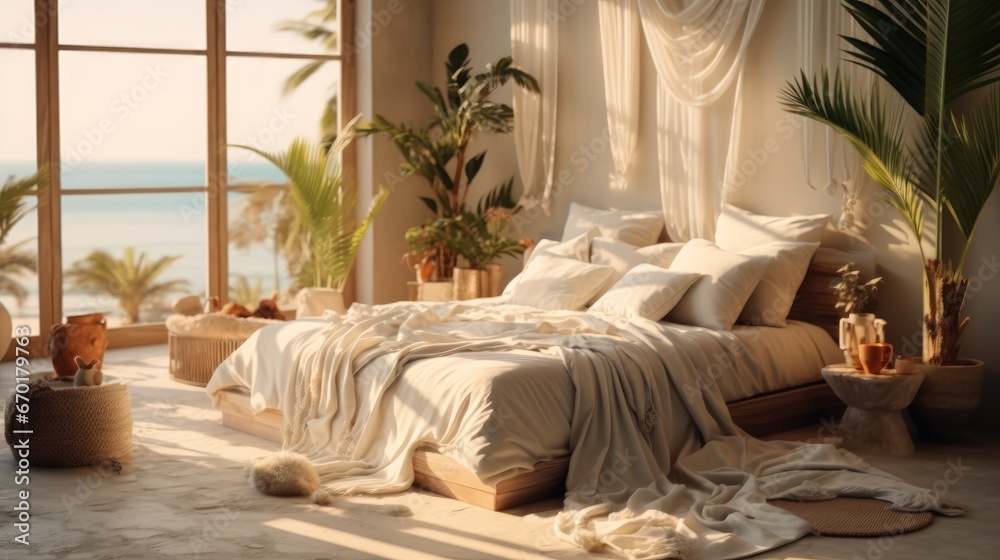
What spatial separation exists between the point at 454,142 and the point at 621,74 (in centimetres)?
130

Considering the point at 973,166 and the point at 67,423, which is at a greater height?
the point at 973,166

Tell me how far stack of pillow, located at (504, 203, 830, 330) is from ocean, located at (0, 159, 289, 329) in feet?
8.74

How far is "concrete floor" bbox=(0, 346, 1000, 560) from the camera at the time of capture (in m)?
3.67

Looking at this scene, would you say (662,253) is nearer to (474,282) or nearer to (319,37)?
(474,282)

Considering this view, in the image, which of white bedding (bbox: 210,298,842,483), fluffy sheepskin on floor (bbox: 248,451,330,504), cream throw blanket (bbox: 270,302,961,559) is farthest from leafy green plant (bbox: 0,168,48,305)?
fluffy sheepskin on floor (bbox: 248,451,330,504)

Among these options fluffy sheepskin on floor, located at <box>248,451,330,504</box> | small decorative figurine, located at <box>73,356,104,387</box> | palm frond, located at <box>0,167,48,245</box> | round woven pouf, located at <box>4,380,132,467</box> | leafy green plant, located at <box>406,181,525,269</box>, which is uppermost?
palm frond, located at <box>0,167,48,245</box>

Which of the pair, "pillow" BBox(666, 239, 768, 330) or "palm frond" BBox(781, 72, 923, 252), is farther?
"pillow" BBox(666, 239, 768, 330)

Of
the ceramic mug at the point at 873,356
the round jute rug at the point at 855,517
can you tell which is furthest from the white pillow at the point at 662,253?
the round jute rug at the point at 855,517

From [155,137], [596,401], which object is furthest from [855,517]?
[155,137]

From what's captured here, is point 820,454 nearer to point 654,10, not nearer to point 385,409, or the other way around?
point 385,409

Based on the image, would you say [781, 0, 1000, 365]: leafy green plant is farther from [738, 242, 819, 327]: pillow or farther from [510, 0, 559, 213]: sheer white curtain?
[510, 0, 559, 213]: sheer white curtain

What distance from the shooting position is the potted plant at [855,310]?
5.16 m

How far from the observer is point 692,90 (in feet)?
20.9

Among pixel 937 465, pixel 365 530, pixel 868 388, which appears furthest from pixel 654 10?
pixel 365 530
